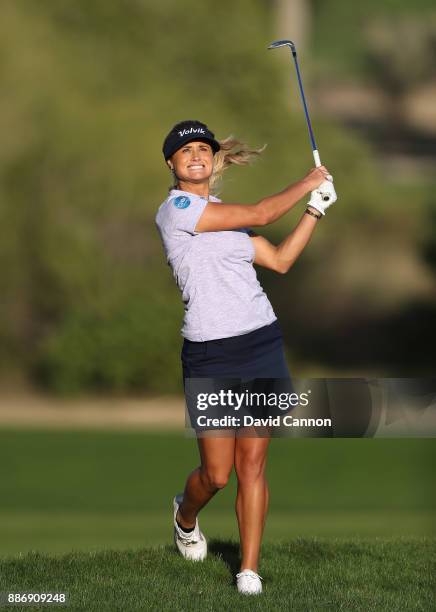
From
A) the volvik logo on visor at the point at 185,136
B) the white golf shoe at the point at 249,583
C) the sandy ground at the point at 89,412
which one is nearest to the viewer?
the white golf shoe at the point at 249,583

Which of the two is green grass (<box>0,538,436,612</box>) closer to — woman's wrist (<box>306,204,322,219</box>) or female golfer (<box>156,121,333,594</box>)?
female golfer (<box>156,121,333,594</box>)

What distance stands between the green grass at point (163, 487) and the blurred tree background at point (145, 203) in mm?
1983

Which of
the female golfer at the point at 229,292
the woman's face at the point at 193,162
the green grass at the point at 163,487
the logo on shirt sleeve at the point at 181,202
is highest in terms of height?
the woman's face at the point at 193,162

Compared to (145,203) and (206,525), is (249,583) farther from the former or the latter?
(145,203)

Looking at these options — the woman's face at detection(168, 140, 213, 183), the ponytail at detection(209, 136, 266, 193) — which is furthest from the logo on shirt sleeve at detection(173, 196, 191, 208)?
the ponytail at detection(209, 136, 266, 193)

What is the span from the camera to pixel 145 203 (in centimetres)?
2094

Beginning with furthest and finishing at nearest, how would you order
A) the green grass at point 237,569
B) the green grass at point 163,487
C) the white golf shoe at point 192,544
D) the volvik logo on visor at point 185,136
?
the green grass at point 163,487, the white golf shoe at point 192,544, the volvik logo on visor at point 185,136, the green grass at point 237,569

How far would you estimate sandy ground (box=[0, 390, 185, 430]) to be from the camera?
62.6 ft

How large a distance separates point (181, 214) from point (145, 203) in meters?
15.1

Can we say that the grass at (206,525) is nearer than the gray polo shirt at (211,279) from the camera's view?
Yes

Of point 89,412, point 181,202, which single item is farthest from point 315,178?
point 89,412

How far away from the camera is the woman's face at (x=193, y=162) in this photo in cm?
614

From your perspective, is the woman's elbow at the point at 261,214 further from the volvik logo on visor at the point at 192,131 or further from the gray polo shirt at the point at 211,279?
the volvik logo on visor at the point at 192,131

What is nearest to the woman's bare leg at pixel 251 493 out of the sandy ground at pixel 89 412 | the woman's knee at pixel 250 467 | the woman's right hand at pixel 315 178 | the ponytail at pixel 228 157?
the woman's knee at pixel 250 467
